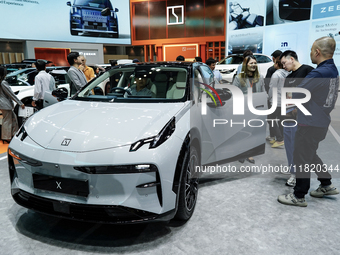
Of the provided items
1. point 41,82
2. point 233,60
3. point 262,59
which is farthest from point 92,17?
point 41,82

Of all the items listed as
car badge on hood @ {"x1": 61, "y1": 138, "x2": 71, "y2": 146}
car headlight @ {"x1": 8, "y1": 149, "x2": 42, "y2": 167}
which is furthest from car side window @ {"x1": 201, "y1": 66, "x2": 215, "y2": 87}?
car headlight @ {"x1": 8, "y1": 149, "x2": 42, "y2": 167}

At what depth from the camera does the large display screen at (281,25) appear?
35.3 feet

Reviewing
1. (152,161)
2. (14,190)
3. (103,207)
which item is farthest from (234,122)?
(14,190)

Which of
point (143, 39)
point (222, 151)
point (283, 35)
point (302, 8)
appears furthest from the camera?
point (143, 39)

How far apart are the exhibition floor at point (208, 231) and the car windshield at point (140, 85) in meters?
1.26

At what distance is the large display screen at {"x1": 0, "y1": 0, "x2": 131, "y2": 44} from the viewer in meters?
15.8

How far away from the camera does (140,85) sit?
3473mm

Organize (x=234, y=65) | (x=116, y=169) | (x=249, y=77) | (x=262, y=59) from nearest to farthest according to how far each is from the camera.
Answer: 1. (x=116, y=169)
2. (x=249, y=77)
3. (x=262, y=59)
4. (x=234, y=65)

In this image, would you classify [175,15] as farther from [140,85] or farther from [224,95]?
[224,95]

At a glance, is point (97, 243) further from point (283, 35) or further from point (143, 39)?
point (143, 39)

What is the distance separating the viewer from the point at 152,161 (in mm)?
2119

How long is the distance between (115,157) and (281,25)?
12.8 meters

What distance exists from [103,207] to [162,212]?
45 centimetres

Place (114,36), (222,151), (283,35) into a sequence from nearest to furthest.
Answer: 1. (222,151)
2. (283,35)
3. (114,36)
